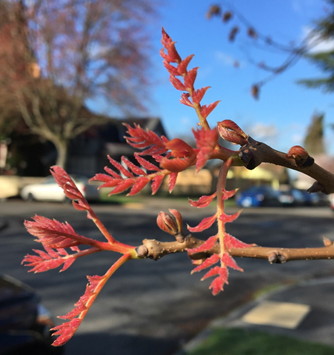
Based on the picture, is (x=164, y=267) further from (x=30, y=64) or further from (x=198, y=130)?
(x=30, y=64)

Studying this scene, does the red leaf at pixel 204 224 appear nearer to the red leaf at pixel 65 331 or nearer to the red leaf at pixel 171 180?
the red leaf at pixel 171 180

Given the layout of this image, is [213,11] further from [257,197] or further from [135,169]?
[257,197]

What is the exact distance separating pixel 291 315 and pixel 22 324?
18.6ft

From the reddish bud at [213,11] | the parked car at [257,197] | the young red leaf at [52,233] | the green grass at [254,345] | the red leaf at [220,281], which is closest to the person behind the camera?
the red leaf at [220,281]

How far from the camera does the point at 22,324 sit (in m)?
4.41

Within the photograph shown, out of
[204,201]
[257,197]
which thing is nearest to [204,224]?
[204,201]

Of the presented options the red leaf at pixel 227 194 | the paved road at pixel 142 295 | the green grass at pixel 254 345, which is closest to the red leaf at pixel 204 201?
the red leaf at pixel 227 194

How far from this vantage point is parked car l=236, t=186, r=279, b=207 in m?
28.9

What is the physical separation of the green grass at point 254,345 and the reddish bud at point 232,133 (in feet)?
21.3

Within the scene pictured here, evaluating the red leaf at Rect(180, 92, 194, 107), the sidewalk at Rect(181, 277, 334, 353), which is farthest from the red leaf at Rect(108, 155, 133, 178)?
the sidewalk at Rect(181, 277, 334, 353)

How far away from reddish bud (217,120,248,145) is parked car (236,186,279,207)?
28242 millimetres

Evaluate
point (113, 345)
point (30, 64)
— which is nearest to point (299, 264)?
point (113, 345)

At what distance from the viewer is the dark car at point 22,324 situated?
13.2 ft

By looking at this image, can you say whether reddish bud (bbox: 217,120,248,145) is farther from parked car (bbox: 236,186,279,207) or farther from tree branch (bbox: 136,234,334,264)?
parked car (bbox: 236,186,279,207)
